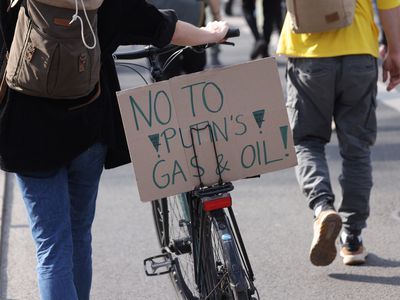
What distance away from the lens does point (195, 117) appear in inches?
145

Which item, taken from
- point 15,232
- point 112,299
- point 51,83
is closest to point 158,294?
point 112,299

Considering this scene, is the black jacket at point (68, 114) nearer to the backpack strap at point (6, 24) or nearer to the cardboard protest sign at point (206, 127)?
the backpack strap at point (6, 24)

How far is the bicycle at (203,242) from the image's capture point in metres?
3.65

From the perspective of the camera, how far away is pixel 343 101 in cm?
530

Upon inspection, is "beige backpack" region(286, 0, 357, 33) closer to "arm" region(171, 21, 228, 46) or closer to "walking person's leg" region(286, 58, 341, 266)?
"walking person's leg" region(286, 58, 341, 266)

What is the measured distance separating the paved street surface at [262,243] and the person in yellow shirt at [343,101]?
0.19 m

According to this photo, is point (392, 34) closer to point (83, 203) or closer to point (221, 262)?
point (221, 262)

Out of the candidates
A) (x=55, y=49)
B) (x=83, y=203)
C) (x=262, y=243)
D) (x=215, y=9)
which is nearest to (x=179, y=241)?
(x=83, y=203)

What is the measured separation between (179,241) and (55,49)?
4.69 feet

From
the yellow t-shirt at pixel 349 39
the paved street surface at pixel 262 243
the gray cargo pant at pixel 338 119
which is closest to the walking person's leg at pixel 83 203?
the paved street surface at pixel 262 243

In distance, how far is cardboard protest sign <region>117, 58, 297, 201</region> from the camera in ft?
12.0

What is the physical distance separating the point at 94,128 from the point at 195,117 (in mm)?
361

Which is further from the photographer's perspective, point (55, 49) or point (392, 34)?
point (392, 34)

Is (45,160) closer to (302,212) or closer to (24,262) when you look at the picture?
(24,262)
